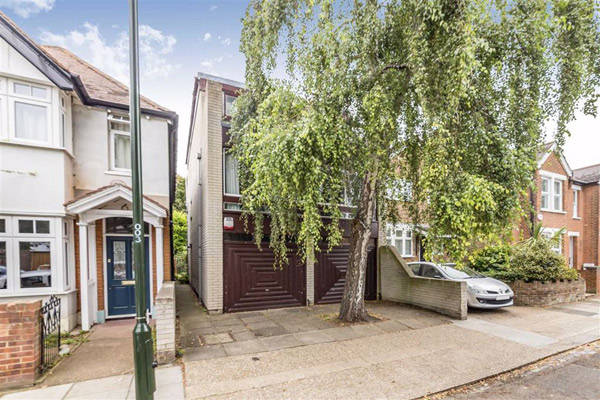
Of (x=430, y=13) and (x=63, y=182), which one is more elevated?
(x=430, y=13)

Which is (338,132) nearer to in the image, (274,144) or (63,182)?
(274,144)

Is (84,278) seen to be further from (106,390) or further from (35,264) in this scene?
(106,390)

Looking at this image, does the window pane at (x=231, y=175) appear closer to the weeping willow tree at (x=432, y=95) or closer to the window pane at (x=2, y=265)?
the weeping willow tree at (x=432, y=95)

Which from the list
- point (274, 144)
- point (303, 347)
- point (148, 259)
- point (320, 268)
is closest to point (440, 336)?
point (303, 347)

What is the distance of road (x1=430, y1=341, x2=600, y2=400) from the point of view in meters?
4.27

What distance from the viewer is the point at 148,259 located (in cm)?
817

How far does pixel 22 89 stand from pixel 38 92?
0.27m

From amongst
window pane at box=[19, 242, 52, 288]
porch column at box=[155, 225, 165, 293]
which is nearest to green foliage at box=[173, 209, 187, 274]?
porch column at box=[155, 225, 165, 293]

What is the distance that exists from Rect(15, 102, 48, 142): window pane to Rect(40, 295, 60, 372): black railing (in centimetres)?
361

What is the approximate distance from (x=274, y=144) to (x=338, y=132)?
1212 mm

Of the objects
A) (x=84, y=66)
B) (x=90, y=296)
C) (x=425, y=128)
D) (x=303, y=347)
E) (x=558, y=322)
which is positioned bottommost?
(x=558, y=322)

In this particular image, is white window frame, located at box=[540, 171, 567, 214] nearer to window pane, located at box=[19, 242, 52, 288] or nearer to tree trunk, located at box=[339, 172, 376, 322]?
tree trunk, located at box=[339, 172, 376, 322]

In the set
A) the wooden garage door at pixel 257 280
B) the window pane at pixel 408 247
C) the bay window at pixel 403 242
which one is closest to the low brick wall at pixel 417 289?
the wooden garage door at pixel 257 280

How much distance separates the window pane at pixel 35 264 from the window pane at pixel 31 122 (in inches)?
92.7
